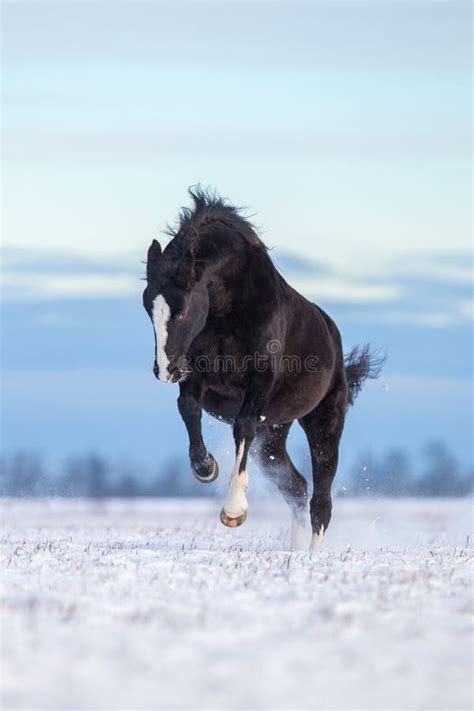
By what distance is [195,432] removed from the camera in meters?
12.6

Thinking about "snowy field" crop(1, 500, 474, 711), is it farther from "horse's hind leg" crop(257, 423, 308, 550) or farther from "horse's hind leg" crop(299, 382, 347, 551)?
"horse's hind leg" crop(257, 423, 308, 550)

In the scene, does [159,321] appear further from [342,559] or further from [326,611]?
[326,611]

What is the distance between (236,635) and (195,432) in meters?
6.58

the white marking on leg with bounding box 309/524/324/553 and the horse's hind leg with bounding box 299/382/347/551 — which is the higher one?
the horse's hind leg with bounding box 299/382/347/551

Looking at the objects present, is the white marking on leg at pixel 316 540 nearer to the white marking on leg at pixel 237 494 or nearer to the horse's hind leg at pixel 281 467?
the horse's hind leg at pixel 281 467

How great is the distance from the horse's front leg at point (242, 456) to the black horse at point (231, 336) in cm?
1

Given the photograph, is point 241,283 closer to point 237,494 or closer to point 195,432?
point 195,432

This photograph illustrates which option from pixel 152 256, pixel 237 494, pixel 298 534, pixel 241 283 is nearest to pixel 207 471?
pixel 237 494

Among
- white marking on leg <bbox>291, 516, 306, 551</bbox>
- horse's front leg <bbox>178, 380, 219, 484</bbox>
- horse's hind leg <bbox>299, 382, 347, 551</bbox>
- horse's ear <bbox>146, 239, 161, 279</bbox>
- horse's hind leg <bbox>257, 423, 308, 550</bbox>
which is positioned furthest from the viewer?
horse's hind leg <bbox>257, 423, 308, 550</bbox>

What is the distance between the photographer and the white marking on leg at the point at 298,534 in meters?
14.9

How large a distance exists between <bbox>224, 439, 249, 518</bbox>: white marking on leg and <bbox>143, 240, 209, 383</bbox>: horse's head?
1.17 metres

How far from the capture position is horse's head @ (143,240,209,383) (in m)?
11.6

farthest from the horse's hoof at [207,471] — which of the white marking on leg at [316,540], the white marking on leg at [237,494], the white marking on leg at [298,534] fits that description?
the white marking on leg at [298,534]

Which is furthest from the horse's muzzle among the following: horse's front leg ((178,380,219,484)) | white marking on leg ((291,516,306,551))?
white marking on leg ((291,516,306,551))
